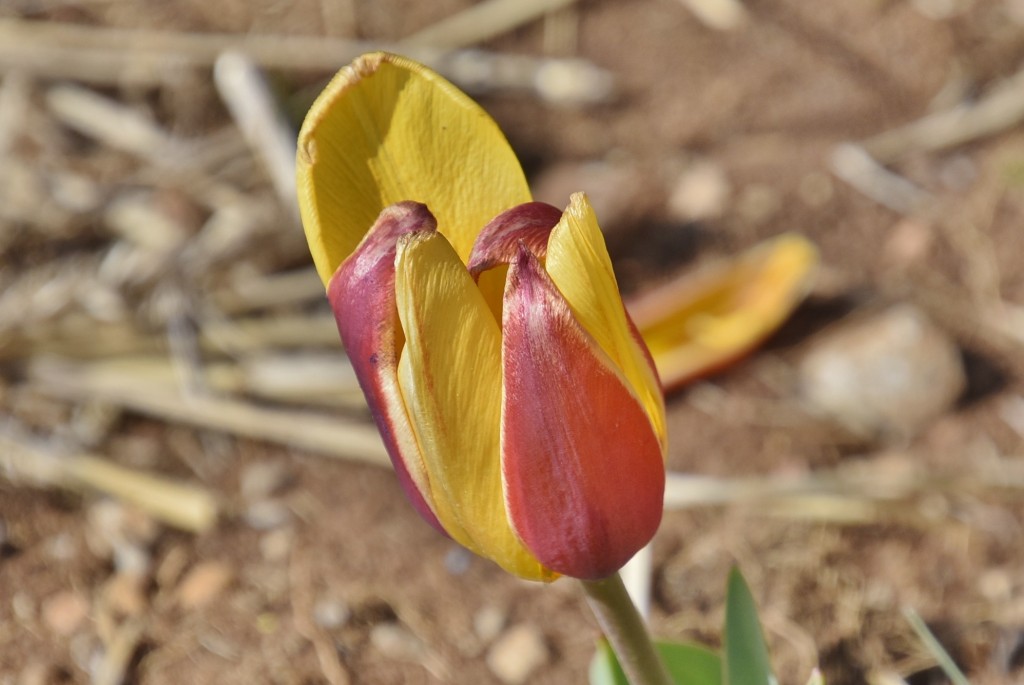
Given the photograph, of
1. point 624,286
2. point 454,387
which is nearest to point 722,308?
point 624,286

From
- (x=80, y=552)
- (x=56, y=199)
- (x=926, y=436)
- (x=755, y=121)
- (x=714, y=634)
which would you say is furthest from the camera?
(x=755, y=121)

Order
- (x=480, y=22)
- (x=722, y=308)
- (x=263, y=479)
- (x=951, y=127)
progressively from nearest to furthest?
1. (x=263, y=479)
2. (x=722, y=308)
3. (x=951, y=127)
4. (x=480, y=22)

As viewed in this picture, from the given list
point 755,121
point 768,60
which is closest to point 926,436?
point 755,121

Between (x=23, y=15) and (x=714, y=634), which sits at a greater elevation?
(x=23, y=15)

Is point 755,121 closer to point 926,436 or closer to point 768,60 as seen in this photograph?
point 768,60

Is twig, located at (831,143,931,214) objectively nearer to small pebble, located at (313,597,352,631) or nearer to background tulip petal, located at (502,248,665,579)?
small pebble, located at (313,597,352,631)

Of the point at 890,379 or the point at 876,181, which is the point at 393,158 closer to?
the point at 890,379

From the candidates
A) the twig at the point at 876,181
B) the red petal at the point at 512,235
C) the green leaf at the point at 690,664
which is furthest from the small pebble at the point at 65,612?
the twig at the point at 876,181
